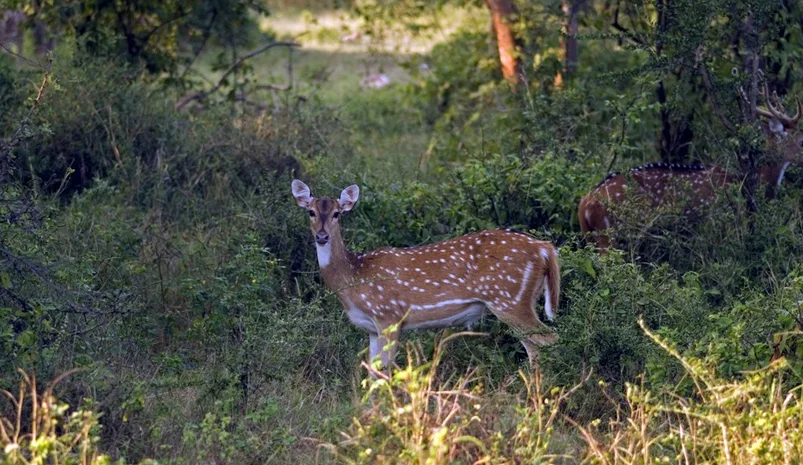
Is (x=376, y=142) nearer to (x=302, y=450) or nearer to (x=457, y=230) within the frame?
(x=457, y=230)

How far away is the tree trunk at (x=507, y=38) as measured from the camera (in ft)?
36.6

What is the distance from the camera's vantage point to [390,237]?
802cm

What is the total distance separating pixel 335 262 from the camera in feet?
23.1

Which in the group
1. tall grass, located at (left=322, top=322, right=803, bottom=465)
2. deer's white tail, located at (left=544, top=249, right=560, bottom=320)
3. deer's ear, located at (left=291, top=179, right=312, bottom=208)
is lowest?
deer's white tail, located at (left=544, top=249, right=560, bottom=320)

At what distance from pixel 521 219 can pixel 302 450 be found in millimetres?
3178

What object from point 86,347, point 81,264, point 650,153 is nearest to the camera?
point 86,347

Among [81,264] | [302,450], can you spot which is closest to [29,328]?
[81,264]

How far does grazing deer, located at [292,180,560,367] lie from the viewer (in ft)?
22.3

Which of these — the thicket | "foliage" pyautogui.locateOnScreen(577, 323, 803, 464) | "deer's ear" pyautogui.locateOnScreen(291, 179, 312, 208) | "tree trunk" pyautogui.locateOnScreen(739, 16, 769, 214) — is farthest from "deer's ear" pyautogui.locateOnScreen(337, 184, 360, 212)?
"tree trunk" pyautogui.locateOnScreen(739, 16, 769, 214)

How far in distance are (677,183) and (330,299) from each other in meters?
2.95

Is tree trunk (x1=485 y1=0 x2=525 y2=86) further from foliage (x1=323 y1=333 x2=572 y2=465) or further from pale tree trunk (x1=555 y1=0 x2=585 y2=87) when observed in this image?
foliage (x1=323 y1=333 x2=572 y2=465)

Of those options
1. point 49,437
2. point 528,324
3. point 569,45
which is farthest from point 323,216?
point 569,45

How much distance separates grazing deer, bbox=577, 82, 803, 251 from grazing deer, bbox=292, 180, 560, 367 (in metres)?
1.12

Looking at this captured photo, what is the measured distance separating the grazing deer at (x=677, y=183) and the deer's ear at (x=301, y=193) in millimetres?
2025
